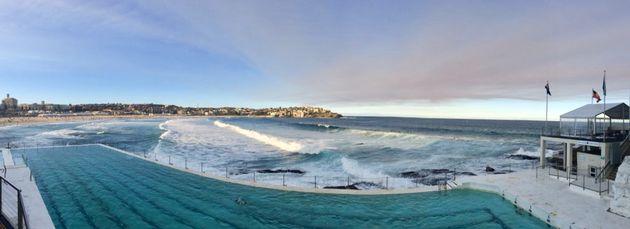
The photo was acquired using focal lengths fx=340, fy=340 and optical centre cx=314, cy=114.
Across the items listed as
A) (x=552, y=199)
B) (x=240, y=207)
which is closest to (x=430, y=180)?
(x=552, y=199)

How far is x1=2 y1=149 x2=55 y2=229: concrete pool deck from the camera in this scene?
35.0 ft

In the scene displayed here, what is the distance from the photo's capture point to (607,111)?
18938 mm

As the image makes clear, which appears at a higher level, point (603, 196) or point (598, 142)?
point (598, 142)

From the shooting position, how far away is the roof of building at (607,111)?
18.9 metres

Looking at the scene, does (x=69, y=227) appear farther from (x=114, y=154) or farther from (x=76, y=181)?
(x=114, y=154)

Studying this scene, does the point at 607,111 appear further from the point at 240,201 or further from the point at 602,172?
the point at 240,201

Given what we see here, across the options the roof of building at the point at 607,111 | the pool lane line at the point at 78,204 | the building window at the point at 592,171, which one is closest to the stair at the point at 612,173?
the building window at the point at 592,171

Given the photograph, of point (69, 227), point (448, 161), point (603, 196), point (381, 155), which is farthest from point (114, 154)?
point (603, 196)

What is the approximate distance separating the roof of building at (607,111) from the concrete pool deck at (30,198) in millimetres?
24913

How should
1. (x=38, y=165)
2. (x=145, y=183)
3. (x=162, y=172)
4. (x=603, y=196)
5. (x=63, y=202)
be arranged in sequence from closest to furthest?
(x=603, y=196) < (x=63, y=202) < (x=145, y=183) < (x=162, y=172) < (x=38, y=165)

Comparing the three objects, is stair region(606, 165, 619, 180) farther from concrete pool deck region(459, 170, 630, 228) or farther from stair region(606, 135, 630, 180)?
concrete pool deck region(459, 170, 630, 228)

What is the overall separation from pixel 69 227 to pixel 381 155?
28.0 m

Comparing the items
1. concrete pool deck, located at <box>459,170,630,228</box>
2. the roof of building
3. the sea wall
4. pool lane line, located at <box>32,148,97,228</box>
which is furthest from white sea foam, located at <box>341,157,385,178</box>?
pool lane line, located at <box>32,148,97,228</box>

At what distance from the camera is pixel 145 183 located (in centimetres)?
1903
